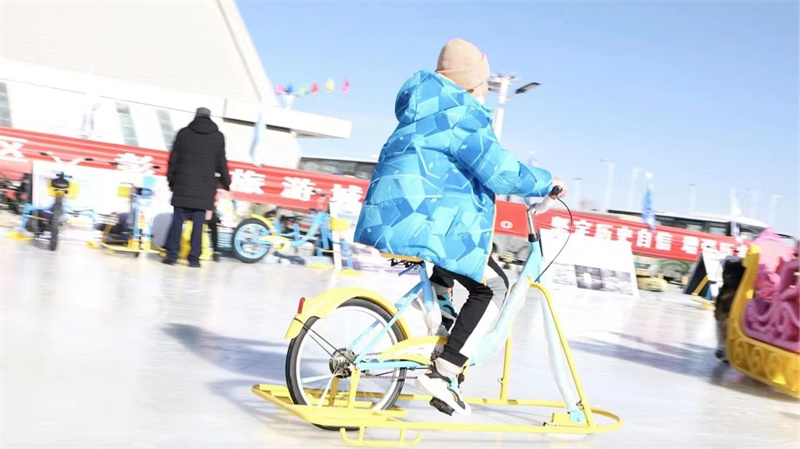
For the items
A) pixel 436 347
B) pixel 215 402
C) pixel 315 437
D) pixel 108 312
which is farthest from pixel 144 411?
pixel 108 312

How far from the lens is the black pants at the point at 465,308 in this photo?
3.52 meters

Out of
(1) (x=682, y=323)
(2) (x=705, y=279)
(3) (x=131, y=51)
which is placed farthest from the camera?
(3) (x=131, y=51)

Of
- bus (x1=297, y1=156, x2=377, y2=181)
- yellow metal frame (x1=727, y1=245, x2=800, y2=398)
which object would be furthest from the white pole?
yellow metal frame (x1=727, y1=245, x2=800, y2=398)

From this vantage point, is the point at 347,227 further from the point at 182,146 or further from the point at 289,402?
the point at 289,402

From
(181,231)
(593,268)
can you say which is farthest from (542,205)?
(593,268)

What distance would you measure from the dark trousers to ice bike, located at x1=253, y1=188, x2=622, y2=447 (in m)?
6.35

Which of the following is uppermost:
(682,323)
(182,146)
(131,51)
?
(131,51)

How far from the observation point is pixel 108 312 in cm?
590

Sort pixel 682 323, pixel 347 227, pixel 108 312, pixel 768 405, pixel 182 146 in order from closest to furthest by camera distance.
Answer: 1. pixel 768 405
2. pixel 108 312
3. pixel 182 146
4. pixel 682 323
5. pixel 347 227

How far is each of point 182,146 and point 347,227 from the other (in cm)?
305

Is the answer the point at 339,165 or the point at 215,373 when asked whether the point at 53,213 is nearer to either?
the point at 215,373

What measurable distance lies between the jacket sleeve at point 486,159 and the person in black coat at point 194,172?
21.9 feet

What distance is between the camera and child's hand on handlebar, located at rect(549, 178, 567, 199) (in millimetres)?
3473

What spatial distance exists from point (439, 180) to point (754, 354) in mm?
3683
